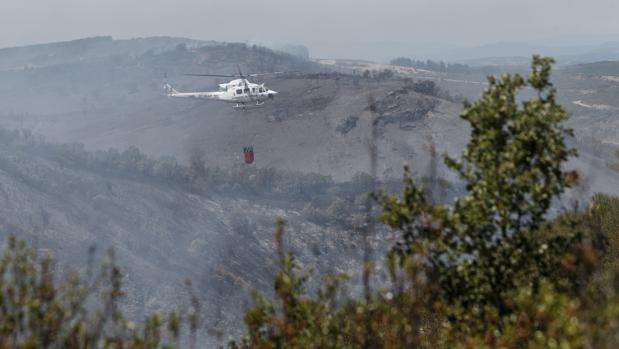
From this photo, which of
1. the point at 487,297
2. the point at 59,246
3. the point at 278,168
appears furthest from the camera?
the point at 278,168

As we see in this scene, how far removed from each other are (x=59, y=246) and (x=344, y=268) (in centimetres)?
1809

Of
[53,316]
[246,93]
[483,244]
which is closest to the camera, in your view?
[53,316]

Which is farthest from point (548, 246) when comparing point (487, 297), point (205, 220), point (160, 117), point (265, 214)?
point (160, 117)

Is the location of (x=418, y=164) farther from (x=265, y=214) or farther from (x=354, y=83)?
(x=354, y=83)

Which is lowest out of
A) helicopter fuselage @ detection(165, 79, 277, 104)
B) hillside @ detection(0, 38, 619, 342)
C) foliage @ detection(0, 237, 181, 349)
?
hillside @ detection(0, 38, 619, 342)

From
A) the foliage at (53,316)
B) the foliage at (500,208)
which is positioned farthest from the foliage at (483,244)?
the foliage at (53,316)

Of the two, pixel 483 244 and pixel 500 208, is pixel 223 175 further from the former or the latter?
pixel 500 208

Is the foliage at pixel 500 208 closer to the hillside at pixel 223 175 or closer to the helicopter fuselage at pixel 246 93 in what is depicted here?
the hillside at pixel 223 175

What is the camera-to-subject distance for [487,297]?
793 cm

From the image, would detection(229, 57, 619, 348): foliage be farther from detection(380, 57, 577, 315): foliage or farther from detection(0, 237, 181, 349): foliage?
detection(0, 237, 181, 349): foliage

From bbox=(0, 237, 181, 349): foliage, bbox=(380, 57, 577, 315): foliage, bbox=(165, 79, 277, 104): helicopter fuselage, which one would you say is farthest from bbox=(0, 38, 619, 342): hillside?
bbox=(165, 79, 277, 104): helicopter fuselage

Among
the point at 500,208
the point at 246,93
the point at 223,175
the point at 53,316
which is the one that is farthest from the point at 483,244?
the point at 223,175

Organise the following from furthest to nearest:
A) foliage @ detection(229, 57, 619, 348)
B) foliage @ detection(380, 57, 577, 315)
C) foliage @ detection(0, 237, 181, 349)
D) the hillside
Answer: the hillside, foliage @ detection(380, 57, 577, 315), foliage @ detection(229, 57, 619, 348), foliage @ detection(0, 237, 181, 349)

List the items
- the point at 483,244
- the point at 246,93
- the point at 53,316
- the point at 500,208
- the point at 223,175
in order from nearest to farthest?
1. the point at 53,316
2. the point at 500,208
3. the point at 483,244
4. the point at 246,93
5. the point at 223,175
